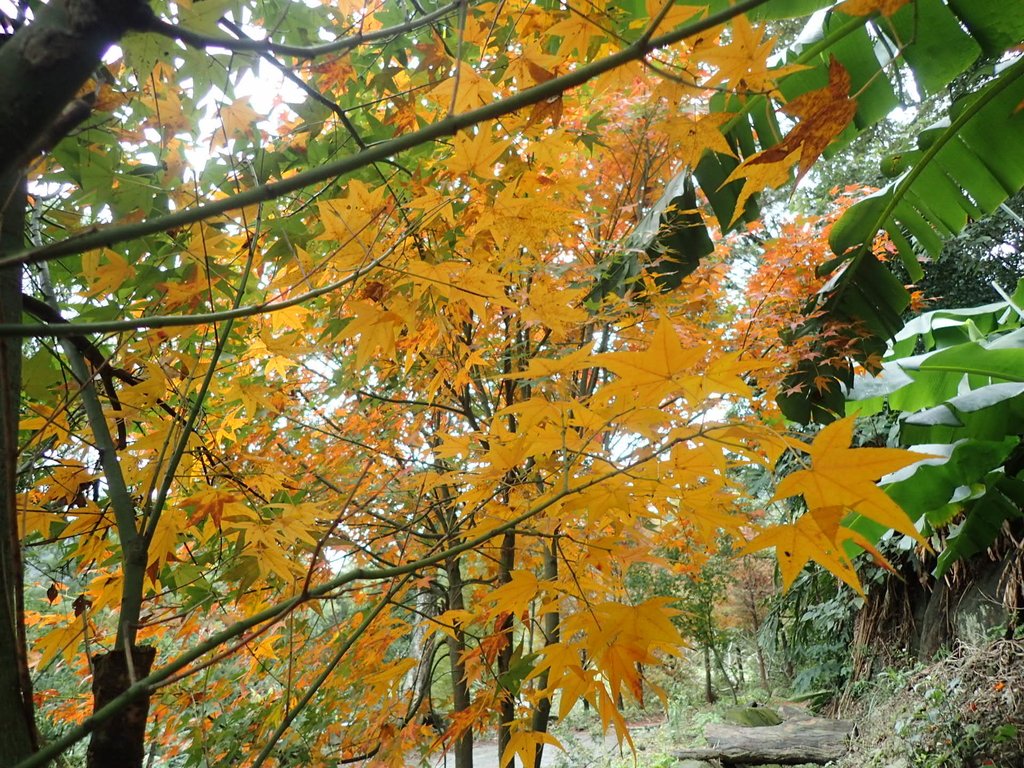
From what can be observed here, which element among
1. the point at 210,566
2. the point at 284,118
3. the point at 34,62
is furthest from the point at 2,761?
the point at 284,118

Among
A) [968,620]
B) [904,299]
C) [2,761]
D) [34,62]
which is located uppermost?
[904,299]

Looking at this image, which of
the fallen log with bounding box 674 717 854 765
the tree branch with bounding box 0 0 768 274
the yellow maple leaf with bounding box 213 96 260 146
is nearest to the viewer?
the tree branch with bounding box 0 0 768 274

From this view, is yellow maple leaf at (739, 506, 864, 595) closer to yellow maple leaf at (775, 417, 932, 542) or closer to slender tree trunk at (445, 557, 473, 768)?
yellow maple leaf at (775, 417, 932, 542)

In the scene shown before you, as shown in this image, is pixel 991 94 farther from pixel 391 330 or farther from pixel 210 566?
pixel 210 566

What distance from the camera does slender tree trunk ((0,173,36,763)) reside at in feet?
1.68

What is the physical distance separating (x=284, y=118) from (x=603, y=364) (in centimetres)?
167

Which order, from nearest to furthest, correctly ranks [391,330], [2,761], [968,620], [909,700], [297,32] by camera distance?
[2,761] → [391,330] → [297,32] → [909,700] → [968,620]

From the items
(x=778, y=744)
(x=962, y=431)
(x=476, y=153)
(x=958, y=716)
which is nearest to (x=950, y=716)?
(x=958, y=716)

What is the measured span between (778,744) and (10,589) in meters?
6.32

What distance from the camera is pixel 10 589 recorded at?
0.54 meters

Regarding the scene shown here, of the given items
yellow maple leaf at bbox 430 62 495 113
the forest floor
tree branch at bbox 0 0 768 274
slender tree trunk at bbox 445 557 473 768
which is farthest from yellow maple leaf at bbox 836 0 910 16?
the forest floor

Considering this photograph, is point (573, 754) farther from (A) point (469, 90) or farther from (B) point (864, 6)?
(B) point (864, 6)

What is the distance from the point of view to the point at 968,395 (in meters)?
2.57

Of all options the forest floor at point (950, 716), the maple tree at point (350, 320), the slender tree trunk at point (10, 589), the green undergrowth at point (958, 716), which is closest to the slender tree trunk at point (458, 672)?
the maple tree at point (350, 320)
